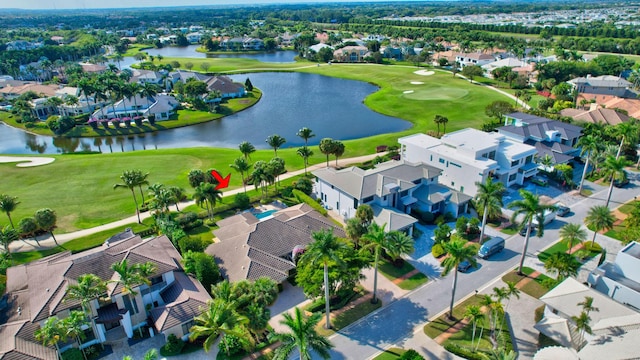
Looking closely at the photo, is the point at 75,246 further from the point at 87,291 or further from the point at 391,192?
the point at 391,192

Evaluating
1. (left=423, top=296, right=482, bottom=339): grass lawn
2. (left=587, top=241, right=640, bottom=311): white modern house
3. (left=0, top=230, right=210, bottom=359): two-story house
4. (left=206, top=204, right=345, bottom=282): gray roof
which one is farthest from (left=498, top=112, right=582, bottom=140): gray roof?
(left=0, top=230, right=210, bottom=359): two-story house

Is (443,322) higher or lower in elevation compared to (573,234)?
lower

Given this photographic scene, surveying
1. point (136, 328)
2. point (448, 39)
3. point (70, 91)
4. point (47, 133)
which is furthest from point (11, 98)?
point (448, 39)

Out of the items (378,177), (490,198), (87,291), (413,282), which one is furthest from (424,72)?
(87,291)

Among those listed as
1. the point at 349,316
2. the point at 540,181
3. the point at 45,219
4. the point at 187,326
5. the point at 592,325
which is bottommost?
the point at 349,316

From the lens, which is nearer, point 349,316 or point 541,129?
point 349,316

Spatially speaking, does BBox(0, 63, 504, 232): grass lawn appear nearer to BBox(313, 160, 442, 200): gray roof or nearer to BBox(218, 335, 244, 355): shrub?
BBox(313, 160, 442, 200): gray roof

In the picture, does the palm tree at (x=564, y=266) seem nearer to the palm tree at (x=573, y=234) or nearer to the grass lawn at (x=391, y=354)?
the palm tree at (x=573, y=234)
